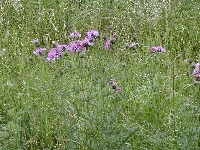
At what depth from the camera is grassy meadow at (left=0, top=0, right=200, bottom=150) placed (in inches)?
80.5

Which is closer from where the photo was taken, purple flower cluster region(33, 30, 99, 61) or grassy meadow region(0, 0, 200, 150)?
grassy meadow region(0, 0, 200, 150)

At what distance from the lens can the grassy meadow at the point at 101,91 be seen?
2045mm

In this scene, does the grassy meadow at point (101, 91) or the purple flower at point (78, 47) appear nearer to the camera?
the grassy meadow at point (101, 91)

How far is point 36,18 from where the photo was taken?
12.9 feet

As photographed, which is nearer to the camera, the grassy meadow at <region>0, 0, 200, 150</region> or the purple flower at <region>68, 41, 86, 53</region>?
the grassy meadow at <region>0, 0, 200, 150</region>

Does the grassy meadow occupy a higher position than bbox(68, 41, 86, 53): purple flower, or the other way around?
bbox(68, 41, 86, 53): purple flower

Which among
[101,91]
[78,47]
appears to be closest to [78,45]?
[78,47]

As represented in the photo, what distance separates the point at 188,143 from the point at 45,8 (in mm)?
2642

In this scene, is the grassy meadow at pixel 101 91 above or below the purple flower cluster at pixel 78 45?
below

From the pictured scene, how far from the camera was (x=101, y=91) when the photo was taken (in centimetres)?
207

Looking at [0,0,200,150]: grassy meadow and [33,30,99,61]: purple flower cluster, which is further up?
[33,30,99,61]: purple flower cluster

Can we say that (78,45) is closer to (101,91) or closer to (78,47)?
(78,47)

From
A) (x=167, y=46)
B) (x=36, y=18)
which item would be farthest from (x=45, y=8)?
(x=167, y=46)

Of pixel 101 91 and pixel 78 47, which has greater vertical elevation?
pixel 78 47
